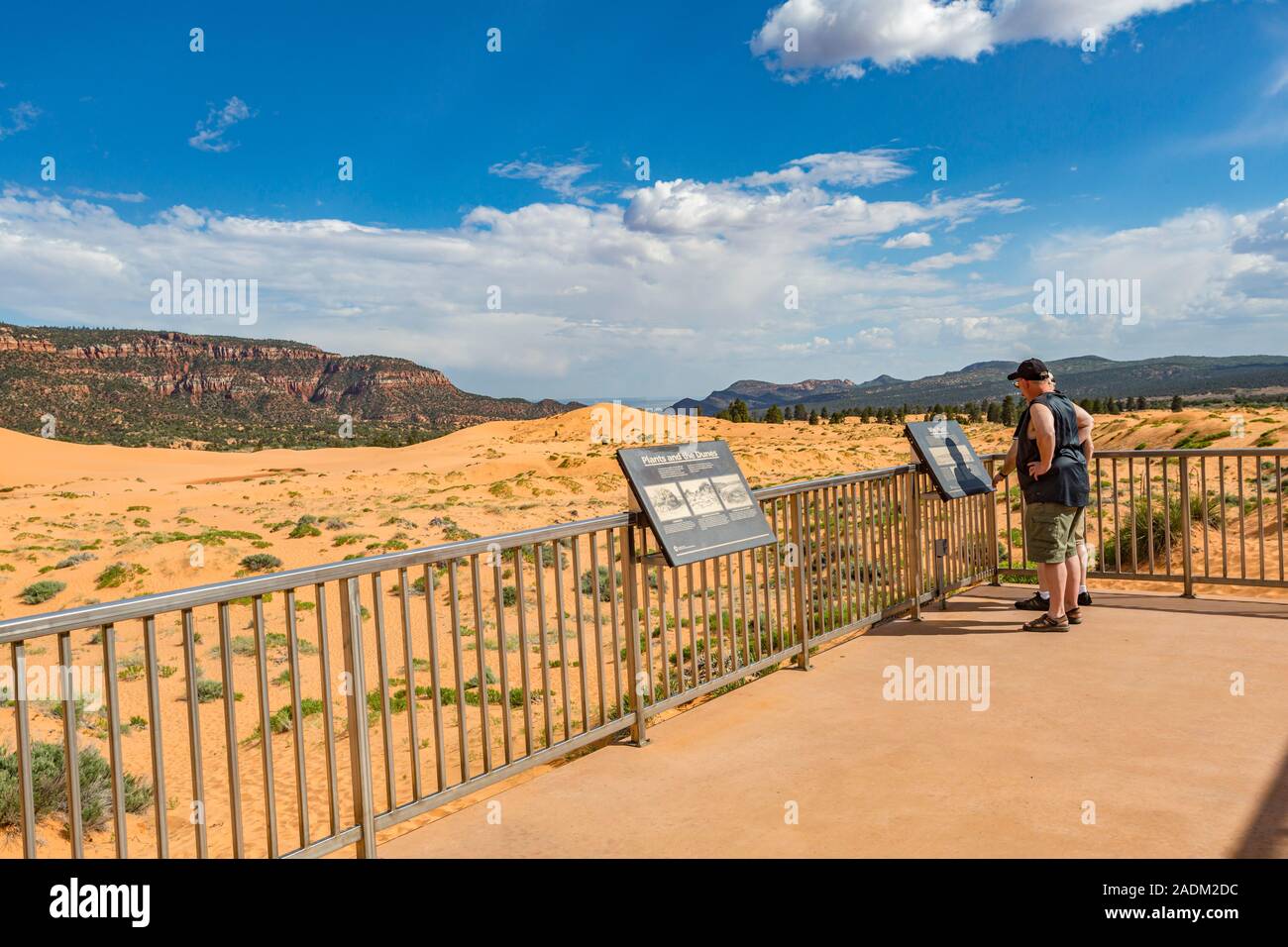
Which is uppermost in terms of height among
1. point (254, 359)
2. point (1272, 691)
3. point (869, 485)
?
point (254, 359)

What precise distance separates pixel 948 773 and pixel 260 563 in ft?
47.4

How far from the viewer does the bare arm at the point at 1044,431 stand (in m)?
6.39

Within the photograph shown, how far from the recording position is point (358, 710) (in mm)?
3459

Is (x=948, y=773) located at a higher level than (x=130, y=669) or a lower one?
higher

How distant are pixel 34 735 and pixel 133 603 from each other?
21.7ft

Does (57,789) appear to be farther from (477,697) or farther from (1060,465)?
(1060,465)

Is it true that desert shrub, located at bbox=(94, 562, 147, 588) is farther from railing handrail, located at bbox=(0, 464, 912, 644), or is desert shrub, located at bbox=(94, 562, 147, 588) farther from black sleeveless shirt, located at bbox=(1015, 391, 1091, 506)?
black sleeveless shirt, located at bbox=(1015, 391, 1091, 506)

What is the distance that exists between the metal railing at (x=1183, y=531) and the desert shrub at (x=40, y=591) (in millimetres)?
14129

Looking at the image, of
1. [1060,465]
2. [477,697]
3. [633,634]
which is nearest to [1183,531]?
[1060,465]

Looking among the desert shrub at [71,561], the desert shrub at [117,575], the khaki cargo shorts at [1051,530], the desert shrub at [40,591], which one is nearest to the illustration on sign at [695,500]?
the khaki cargo shorts at [1051,530]

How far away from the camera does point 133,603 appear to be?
279cm

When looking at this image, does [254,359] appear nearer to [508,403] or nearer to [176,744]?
[508,403]

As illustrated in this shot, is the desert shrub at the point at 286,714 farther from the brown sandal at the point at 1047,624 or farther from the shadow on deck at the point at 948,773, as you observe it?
the brown sandal at the point at 1047,624
